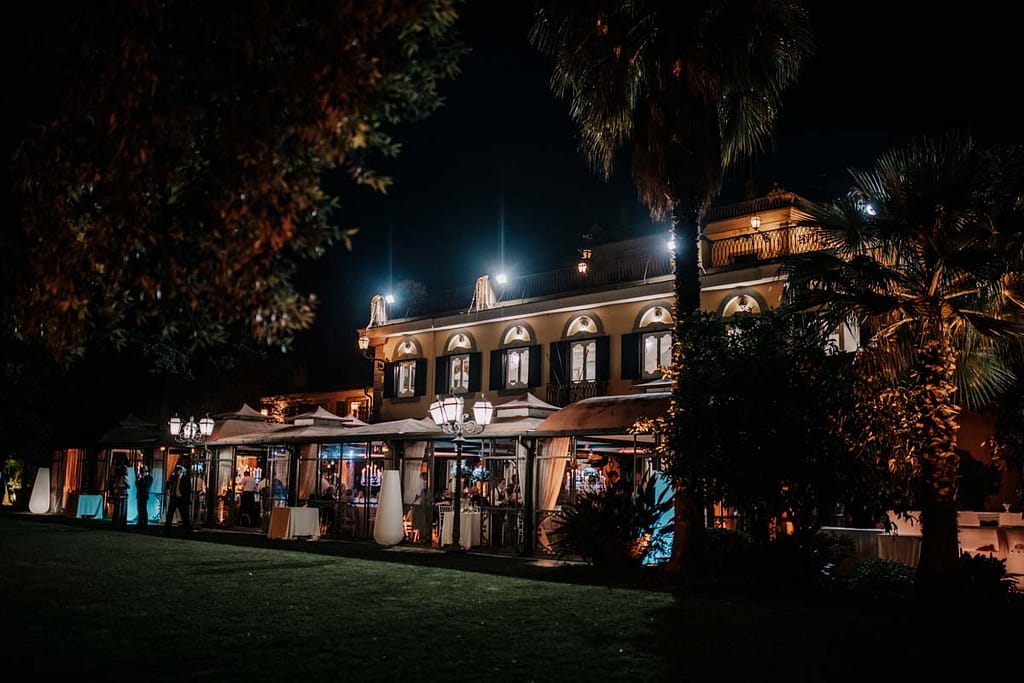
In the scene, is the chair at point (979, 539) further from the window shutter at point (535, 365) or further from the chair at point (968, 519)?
the window shutter at point (535, 365)

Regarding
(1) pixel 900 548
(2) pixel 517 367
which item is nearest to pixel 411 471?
(2) pixel 517 367

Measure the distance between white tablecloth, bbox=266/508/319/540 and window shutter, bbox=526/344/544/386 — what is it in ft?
28.4

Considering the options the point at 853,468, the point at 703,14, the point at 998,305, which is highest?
the point at 703,14

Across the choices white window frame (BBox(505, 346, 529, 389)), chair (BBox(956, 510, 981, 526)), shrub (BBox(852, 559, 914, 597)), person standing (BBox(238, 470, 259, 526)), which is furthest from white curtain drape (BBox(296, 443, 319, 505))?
chair (BBox(956, 510, 981, 526))

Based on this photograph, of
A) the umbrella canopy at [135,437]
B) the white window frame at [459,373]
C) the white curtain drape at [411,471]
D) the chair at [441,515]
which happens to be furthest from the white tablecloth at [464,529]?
the umbrella canopy at [135,437]

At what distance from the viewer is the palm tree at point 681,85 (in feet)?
44.0

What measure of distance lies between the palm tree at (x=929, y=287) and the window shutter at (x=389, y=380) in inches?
834

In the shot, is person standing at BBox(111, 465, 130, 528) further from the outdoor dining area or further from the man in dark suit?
the outdoor dining area

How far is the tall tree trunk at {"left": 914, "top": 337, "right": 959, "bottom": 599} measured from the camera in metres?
11.1

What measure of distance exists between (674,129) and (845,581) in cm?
722

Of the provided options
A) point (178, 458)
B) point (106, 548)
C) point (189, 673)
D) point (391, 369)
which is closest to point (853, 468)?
point (189, 673)

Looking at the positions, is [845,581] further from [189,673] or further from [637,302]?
[637,302]

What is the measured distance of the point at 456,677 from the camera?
6.84 metres

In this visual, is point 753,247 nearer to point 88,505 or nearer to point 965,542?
point 965,542
